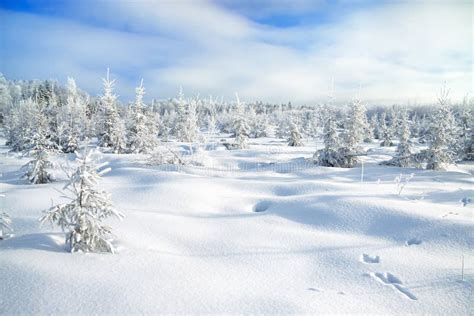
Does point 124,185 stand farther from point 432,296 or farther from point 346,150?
point 346,150

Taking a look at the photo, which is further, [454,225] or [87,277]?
[454,225]

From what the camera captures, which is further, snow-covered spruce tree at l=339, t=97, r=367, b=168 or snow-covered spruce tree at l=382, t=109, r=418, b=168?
snow-covered spruce tree at l=339, t=97, r=367, b=168

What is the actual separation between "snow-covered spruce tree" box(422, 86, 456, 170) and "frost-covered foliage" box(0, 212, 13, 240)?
19.0 metres

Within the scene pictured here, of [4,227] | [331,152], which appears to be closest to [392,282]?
[4,227]

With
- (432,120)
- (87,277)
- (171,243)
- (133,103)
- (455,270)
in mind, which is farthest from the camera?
(133,103)

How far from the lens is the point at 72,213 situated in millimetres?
4941

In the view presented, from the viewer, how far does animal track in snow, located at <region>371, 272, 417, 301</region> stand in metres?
4.33

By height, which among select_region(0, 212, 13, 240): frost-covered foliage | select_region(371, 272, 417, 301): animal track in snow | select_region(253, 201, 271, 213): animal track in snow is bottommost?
select_region(371, 272, 417, 301): animal track in snow

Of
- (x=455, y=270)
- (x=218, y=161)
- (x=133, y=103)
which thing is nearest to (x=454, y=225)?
(x=455, y=270)

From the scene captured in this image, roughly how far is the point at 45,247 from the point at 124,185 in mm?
5745

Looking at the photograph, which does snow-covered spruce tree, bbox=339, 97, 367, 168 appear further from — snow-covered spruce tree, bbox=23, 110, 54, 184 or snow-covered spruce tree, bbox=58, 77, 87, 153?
snow-covered spruce tree, bbox=58, 77, 87, 153

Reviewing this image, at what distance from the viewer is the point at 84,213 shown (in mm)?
4922

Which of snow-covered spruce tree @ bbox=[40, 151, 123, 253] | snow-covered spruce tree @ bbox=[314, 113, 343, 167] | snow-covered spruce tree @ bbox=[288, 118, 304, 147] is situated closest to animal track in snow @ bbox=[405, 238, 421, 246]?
snow-covered spruce tree @ bbox=[40, 151, 123, 253]

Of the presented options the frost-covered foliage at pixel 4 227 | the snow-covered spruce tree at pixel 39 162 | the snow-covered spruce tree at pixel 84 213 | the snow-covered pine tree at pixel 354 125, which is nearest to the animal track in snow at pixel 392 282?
the snow-covered spruce tree at pixel 84 213
